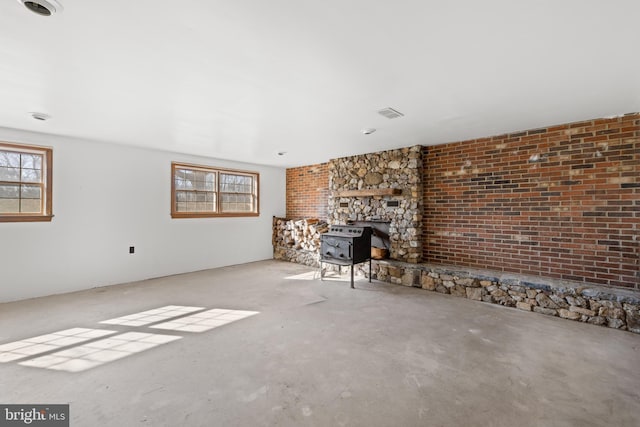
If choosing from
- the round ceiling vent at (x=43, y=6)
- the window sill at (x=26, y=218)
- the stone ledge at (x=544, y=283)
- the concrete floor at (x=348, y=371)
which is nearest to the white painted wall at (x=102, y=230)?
the window sill at (x=26, y=218)

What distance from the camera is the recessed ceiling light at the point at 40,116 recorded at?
3.25m

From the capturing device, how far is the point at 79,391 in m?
1.97

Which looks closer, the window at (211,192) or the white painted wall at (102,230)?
the white painted wall at (102,230)

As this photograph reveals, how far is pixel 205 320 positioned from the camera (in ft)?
10.6

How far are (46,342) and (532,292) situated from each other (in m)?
5.29

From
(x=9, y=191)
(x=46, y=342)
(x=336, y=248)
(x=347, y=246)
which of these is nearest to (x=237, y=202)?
(x=336, y=248)

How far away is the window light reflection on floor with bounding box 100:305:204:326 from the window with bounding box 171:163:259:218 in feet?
7.68

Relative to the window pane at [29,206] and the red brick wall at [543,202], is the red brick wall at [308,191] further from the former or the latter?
the window pane at [29,206]

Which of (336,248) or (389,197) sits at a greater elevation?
(389,197)

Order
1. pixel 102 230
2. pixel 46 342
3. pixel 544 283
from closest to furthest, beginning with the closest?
pixel 46 342 → pixel 544 283 → pixel 102 230

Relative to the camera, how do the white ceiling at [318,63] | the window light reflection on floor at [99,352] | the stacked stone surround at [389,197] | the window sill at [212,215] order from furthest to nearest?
the window sill at [212,215], the stacked stone surround at [389,197], the window light reflection on floor at [99,352], the white ceiling at [318,63]

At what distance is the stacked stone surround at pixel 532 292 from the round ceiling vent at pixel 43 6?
4.66 meters

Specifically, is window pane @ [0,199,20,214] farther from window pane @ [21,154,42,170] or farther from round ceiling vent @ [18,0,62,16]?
round ceiling vent @ [18,0,62,16]

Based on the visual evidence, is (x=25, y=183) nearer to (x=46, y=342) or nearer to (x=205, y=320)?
(x=46, y=342)
